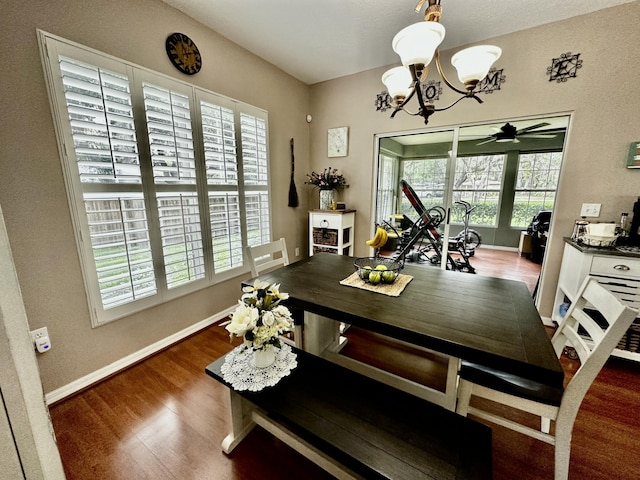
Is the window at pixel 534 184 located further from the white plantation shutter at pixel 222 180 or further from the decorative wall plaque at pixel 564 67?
the white plantation shutter at pixel 222 180

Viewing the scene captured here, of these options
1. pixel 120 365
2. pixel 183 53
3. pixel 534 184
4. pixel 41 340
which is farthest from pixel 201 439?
pixel 534 184

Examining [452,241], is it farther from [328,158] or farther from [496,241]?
[328,158]

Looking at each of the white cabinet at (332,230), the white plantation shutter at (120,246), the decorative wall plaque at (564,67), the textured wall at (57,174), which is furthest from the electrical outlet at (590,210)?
the white plantation shutter at (120,246)

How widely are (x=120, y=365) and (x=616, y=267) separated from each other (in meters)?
3.85

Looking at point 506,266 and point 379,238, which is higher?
point 379,238

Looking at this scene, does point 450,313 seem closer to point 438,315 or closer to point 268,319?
point 438,315

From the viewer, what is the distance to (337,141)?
134 inches

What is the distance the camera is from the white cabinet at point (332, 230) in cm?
322

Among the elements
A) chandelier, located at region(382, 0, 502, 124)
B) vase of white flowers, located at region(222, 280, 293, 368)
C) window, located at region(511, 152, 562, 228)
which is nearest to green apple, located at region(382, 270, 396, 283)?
vase of white flowers, located at region(222, 280, 293, 368)

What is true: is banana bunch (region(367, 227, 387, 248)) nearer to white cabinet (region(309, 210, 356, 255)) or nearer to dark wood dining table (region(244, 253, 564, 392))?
dark wood dining table (region(244, 253, 564, 392))

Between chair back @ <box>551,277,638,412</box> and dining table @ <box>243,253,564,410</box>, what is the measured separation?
0.52ft

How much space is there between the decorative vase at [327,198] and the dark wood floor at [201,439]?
2.30 meters

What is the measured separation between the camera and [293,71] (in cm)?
314

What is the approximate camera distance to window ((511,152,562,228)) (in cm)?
524
